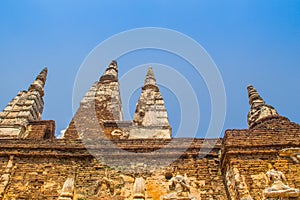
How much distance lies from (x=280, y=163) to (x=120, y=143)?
3.93m

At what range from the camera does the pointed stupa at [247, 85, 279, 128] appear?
1073cm

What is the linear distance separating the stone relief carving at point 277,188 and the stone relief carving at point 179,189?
1.65 metres

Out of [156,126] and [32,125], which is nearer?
[156,126]

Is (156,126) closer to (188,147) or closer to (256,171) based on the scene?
(188,147)

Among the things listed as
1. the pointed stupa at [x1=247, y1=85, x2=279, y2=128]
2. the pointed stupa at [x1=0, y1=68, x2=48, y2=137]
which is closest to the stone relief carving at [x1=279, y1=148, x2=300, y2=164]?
the pointed stupa at [x1=247, y1=85, x2=279, y2=128]

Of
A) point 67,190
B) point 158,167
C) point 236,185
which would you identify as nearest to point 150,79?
point 158,167

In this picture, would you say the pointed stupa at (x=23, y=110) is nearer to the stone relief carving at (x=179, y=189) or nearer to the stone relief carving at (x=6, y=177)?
the stone relief carving at (x=6, y=177)

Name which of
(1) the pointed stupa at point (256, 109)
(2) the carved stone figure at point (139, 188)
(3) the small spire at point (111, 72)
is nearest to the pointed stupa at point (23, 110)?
(3) the small spire at point (111, 72)

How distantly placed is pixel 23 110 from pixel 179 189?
699 cm

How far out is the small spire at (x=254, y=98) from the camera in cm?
1200

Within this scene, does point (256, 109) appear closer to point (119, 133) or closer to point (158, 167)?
point (119, 133)

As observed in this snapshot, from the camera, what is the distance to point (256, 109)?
11.6m

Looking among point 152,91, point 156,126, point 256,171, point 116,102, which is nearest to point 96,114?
point 116,102

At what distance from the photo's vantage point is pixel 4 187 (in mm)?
7832
